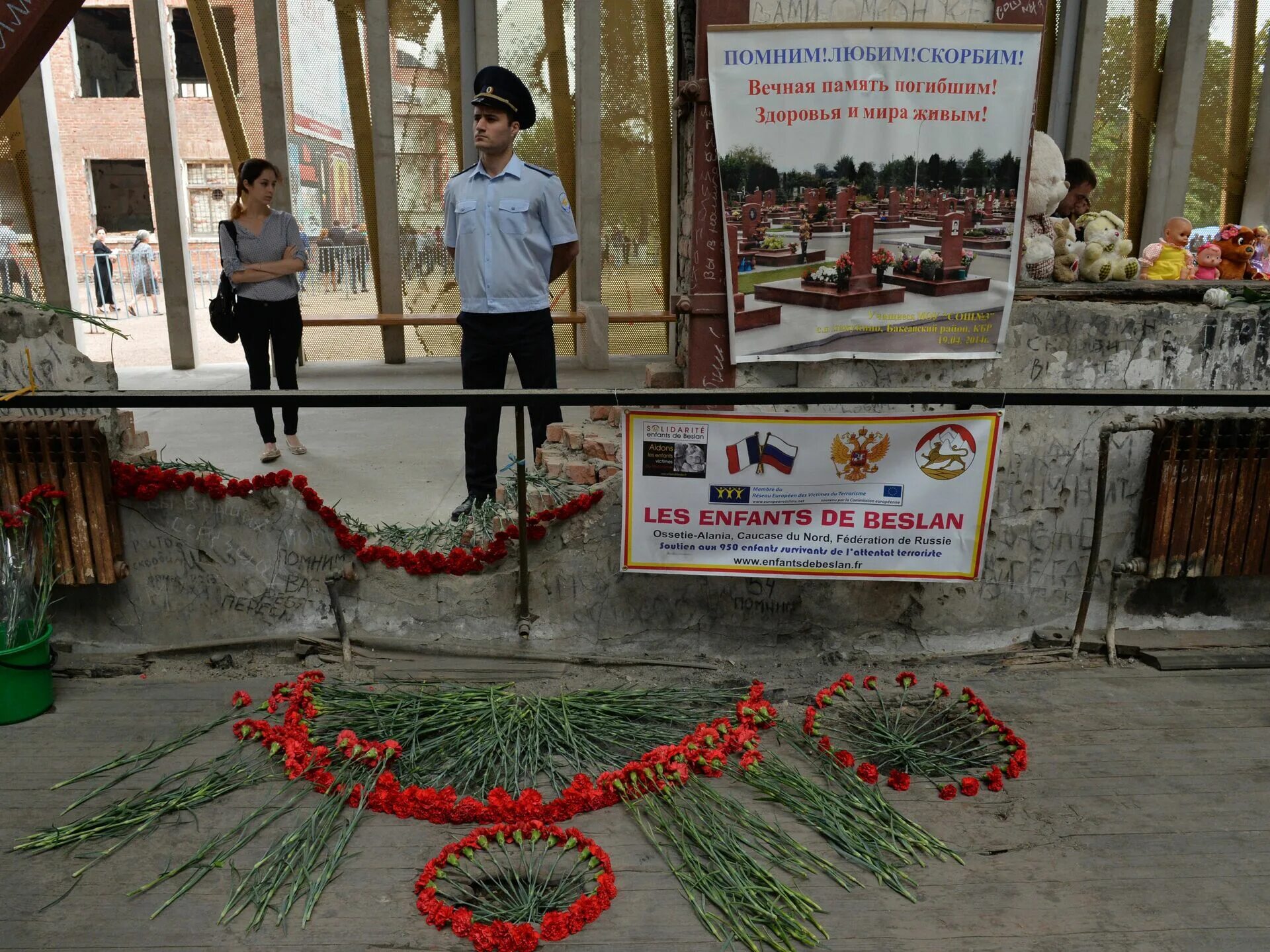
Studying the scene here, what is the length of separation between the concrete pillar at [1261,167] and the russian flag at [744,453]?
9931 millimetres

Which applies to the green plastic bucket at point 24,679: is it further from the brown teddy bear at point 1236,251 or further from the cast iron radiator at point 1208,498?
the brown teddy bear at point 1236,251

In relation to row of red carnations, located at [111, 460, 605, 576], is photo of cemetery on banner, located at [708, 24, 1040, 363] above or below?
above

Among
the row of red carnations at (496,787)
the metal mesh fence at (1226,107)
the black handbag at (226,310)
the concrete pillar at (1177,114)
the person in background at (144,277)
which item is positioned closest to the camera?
the row of red carnations at (496,787)

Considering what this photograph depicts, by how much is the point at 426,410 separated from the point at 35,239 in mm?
4642

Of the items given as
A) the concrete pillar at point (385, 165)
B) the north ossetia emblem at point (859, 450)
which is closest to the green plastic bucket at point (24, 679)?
the north ossetia emblem at point (859, 450)

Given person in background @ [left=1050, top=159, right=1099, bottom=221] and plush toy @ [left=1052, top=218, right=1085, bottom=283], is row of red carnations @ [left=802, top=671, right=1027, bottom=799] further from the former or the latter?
person in background @ [left=1050, top=159, right=1099, bottom=221]

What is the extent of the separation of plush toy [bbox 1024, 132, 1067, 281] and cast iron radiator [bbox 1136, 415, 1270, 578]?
941mm

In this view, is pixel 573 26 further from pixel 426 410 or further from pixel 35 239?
pixel 35 239

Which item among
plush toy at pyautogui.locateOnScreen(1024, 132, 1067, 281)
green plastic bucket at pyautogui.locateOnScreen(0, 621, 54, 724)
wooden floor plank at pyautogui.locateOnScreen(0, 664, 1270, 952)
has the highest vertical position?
plush toy at pyautogui.locateOnScreen(1024, 132, 1067, 281)

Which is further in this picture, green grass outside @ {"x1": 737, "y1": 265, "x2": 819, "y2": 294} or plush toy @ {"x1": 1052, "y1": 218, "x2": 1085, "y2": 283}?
plush toy @ {"x1": 1052, "y1": 218, "x2": 1085, "y2": 283}

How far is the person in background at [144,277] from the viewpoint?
16.5 metres

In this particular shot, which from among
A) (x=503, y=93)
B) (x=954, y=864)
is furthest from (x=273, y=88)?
(x=954, y=864)

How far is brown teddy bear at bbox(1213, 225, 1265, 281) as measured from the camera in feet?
22.0

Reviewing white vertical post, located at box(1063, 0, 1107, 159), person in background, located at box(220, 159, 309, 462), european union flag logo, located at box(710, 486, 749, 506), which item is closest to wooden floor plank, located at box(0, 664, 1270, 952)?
european union flag logo, located at box(710, 486, 749, 506)
